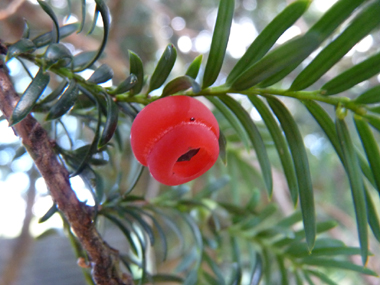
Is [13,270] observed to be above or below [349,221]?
above

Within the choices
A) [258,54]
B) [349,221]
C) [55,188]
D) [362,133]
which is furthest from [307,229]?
[349,221]

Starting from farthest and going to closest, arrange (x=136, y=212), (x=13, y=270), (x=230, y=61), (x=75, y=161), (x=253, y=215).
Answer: (x=230, y=61) < (x=13, y=270) < (x=253, y=215) < (x=136, y=212) < (x=75, y=161)

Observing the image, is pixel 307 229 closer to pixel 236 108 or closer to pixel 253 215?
pixel 236 108
